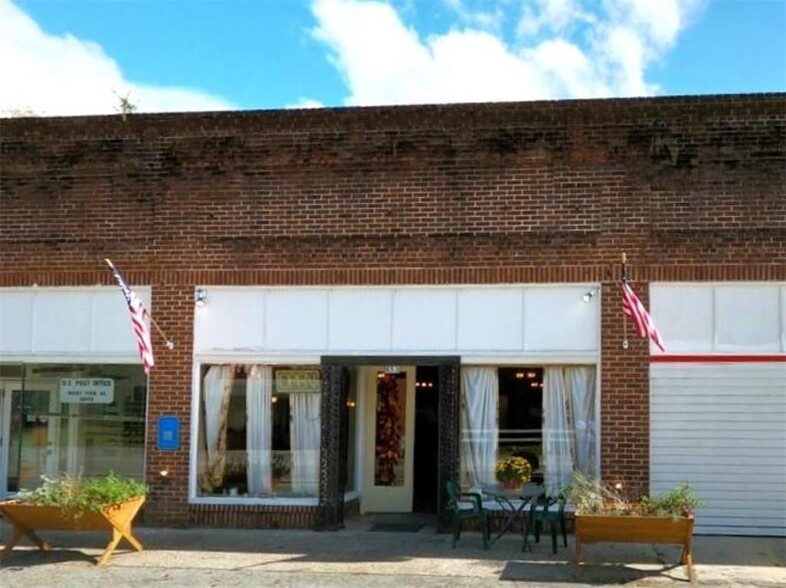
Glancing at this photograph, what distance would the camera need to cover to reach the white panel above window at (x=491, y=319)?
12.3m

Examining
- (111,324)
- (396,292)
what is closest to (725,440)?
(396,292)

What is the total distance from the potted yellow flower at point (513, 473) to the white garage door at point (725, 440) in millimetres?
1710

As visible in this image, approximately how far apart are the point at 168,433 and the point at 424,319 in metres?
3.81

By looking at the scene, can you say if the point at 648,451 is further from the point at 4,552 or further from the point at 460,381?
the point at 4,552

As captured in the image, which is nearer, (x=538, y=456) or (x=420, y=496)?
(x=538, y=456)

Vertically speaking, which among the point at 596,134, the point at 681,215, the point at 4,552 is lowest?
the point at 4,552

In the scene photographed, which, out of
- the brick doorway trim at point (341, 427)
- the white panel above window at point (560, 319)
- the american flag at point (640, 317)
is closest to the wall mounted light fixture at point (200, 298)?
the brick doorway trim at point (341, 427)

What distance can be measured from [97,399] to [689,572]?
8283 mm

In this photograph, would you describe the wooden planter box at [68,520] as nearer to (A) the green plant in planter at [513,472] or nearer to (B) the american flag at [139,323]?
(B) the american flag at [139,323]

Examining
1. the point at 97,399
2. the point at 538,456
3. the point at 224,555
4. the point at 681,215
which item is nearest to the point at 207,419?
the point at 97,399

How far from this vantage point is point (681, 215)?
1209 centimetres

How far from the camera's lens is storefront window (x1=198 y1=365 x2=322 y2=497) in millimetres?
12805

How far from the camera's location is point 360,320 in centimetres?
1263

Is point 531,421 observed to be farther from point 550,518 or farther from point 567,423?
point 550,518
